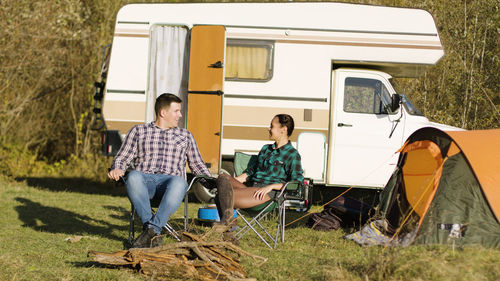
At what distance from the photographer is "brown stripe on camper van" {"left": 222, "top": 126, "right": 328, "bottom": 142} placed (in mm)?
8094

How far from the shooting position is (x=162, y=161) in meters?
5.36

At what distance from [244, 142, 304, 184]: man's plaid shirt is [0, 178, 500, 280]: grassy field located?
547mm

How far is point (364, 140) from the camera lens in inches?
318

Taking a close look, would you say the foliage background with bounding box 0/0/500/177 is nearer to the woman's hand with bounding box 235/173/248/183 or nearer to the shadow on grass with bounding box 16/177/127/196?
the shadow on grass with bounding box 16/177/127/196

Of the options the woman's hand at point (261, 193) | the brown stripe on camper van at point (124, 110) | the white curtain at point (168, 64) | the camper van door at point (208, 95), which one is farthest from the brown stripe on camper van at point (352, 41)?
the woman's hand at point (261, 193)

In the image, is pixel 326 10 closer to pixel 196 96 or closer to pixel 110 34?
pixel 196 96

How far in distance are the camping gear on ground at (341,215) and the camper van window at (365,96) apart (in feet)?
6.82

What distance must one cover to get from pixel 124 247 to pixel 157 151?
Result: 85 cm

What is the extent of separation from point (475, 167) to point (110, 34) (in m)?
9.16

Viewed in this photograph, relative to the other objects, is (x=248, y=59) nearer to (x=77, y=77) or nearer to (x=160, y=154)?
(x=160, y=154)

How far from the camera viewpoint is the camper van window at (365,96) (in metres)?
8.12

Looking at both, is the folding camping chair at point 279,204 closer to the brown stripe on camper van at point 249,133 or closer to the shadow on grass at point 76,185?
the brown stripe on camper van at point 249,133

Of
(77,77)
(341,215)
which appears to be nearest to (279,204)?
(341,215)

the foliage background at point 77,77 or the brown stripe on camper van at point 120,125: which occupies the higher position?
the foliage background at point 77,77
